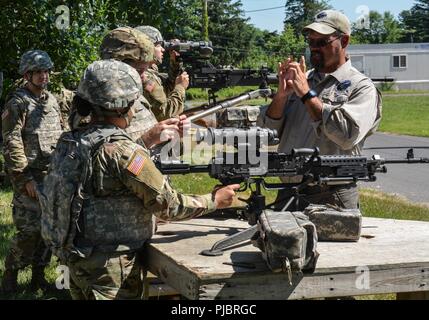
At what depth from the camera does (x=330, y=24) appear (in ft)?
13.7

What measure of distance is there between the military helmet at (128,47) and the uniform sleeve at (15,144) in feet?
6.73

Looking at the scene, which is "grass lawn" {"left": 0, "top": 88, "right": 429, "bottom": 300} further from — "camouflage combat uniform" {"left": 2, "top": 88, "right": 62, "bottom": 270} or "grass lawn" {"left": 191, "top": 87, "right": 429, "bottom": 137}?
"grass lawn" {"left": 191, "top": 87, "right": 429, "bottom": 137}

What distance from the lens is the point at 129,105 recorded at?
11.1ft

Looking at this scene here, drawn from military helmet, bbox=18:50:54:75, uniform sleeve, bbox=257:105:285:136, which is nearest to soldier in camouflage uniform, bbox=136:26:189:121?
military helmet, bbox=18:50:54:75

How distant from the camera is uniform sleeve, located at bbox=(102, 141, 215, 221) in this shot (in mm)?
3211

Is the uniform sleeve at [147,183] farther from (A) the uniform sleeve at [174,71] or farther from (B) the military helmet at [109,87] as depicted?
(A) the uniform sleeve at [174,71]

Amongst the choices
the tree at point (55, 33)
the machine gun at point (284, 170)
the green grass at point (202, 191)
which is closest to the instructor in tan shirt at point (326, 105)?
the machine gun at point (284, 170)

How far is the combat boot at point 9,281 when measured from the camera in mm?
5988

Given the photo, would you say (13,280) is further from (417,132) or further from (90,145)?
(417,132)

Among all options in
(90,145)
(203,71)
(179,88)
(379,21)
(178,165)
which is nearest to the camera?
(90,145)

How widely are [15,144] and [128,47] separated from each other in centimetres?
221

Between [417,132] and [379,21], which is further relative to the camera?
[379,21]
